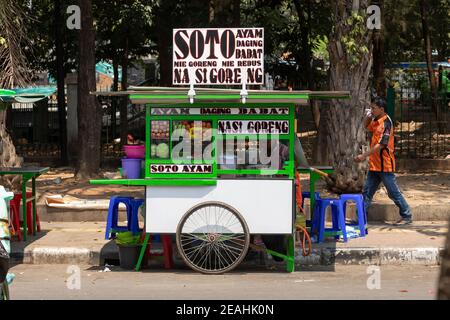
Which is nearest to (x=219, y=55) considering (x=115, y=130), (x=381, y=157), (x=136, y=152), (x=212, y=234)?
(x=136, y=152)

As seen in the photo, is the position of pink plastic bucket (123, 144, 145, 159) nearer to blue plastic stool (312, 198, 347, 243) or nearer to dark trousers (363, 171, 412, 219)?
blue plastic stool (312, 198, 347, 243)

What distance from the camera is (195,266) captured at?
841cm

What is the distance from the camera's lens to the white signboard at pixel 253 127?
8.29 m

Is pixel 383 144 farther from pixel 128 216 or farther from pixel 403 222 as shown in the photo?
pixel 128 216

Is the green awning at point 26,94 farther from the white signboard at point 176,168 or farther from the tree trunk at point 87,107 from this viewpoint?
the tree trunk at point 87,107

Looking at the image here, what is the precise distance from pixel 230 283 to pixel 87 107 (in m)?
7.79

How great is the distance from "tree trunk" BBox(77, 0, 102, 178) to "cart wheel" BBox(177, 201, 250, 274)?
6847mm

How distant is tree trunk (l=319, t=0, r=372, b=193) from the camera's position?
11.5 meters

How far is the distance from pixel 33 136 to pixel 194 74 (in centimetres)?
1247

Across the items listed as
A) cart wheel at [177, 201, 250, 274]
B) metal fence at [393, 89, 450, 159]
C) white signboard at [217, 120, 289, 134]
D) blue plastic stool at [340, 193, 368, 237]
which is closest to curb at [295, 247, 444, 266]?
blue plastic stool at [340, 193, 368, 237]

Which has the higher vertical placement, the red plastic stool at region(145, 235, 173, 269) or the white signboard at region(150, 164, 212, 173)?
the white signboard at region(150, 164, 212, 173)

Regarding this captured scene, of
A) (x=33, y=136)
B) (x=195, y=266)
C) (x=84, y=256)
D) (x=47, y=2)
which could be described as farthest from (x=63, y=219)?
(x=47, y=2)

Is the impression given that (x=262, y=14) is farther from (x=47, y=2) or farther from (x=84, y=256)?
(x=84, y=256)

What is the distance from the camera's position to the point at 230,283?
320 inches
